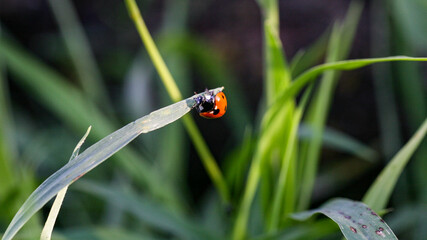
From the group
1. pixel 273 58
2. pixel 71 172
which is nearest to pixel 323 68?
pixel 273 58

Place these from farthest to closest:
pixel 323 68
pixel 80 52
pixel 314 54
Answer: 1. pixel 80 52
2. pixel 314 54
3. pixel 323 68

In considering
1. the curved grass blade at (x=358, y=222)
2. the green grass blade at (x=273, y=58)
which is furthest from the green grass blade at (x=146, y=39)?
the curved grass blade at (x=358, y=222)

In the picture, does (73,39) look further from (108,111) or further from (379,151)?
(379,151)

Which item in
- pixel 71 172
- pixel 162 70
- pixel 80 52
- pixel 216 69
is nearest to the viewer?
pixel 71 172

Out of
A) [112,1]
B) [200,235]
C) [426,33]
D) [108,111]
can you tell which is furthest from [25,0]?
[426,33]

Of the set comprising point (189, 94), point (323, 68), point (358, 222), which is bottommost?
point (358, 222)

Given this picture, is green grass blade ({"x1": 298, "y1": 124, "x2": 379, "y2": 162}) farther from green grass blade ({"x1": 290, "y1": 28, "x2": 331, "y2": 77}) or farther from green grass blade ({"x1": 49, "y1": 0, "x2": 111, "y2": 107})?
green grass blade ({"x1": 49, "y1": 0, "x2": 111, "y2": 107})

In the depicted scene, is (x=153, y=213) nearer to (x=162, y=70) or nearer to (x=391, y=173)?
(x=162, y=70)
